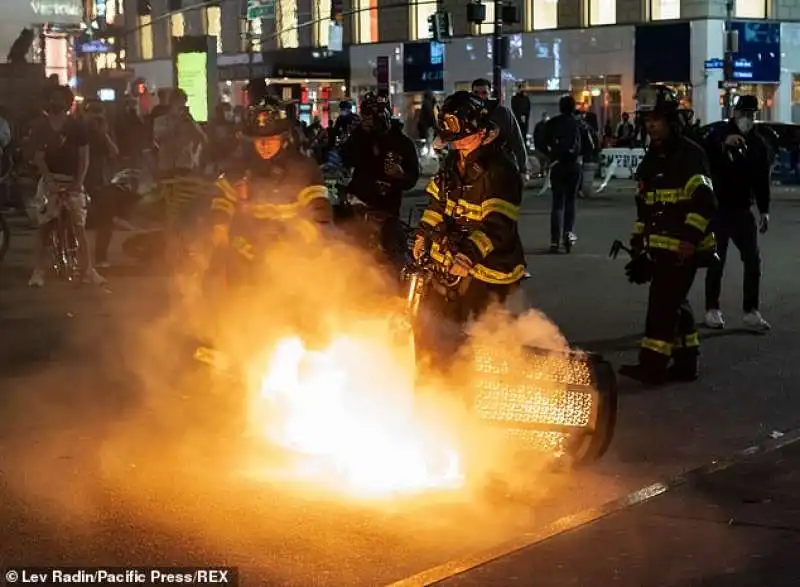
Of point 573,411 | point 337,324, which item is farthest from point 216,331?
point 573,411

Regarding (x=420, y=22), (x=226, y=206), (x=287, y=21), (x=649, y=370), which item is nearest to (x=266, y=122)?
(x=226, y=206)

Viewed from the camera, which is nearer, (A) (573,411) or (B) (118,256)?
(A) (573,411)

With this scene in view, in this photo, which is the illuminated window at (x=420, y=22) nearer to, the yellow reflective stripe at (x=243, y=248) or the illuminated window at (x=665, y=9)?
the illuminated window at (x=665, y=9)

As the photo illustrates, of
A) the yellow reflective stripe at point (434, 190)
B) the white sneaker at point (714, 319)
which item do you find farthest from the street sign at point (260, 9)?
the yellow reflective stripe at point (434, 190)

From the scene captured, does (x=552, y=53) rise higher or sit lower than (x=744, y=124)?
higher

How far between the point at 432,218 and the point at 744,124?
4.34 meters

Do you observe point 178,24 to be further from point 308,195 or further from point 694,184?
point 308,195

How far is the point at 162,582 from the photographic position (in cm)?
474

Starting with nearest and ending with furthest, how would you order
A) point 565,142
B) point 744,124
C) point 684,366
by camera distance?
1. point 684,366
2. point 744,124
3. point 565,142

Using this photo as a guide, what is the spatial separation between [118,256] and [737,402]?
884 cm

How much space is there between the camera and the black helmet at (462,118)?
5.98m

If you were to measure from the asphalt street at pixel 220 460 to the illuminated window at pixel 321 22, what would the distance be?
44.0 metres

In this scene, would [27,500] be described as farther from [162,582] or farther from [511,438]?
[511,438]

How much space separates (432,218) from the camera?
6340 millimetres
